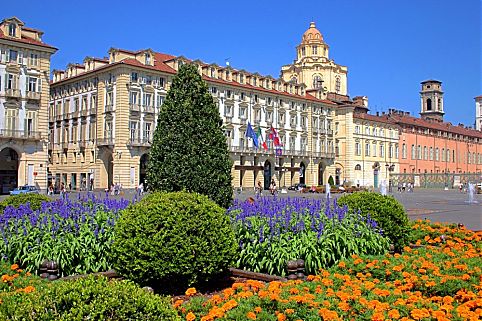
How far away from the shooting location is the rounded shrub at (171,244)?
6785 mm

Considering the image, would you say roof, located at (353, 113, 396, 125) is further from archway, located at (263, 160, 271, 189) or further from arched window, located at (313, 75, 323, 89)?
archway, located at (263, 160, 271, 189)

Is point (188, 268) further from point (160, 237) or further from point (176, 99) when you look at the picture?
point (176, 99)

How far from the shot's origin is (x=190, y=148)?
33.4 ft

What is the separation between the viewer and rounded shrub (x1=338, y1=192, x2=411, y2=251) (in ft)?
32.2

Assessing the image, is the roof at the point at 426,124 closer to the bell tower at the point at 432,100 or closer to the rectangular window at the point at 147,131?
the bell tower at the point at 432,100

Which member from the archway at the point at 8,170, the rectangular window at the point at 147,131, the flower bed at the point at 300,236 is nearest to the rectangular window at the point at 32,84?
the archway at the point at 8,170

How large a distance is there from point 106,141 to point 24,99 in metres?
9.83

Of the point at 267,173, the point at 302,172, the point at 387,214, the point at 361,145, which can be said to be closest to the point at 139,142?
the point at 267,173

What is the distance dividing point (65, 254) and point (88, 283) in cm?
434

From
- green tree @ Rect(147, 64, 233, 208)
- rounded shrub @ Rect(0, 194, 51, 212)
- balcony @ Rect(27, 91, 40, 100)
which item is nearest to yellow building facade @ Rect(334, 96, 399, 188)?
balcony @ Rect(27, 91, 40, 100)

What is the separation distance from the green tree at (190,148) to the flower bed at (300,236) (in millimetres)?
1127

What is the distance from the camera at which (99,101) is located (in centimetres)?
5228

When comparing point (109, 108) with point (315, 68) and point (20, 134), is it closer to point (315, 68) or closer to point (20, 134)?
point (20, 134)

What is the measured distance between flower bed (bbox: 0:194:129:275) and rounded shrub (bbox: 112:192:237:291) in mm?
974
